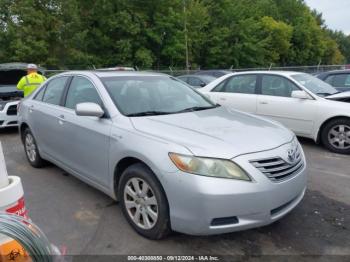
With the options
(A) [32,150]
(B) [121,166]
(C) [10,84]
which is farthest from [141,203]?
(C) [10,84]

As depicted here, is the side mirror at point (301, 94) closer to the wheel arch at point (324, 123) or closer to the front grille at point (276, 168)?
the wheel arch at point (324, 123)

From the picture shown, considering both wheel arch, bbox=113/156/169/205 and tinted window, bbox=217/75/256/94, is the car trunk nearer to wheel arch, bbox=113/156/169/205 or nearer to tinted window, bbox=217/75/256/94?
tinted window, bbox=217/75/256/94

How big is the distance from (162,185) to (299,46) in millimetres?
57977

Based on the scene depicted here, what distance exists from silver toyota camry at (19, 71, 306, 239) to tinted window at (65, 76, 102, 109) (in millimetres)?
13

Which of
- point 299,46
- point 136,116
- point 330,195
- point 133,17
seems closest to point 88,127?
point 136,116

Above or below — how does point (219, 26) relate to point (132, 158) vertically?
above

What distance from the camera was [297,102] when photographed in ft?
20.2

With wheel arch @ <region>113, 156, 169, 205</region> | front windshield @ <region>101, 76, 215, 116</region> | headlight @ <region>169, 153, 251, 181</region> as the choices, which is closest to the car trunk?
front windshield @ <region>101, 76, 215, 116</region>

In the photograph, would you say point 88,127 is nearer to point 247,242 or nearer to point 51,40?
point 247,242

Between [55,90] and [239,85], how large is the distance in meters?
3.89

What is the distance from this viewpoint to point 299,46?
181ft

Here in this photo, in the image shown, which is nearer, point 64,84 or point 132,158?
point 132,158

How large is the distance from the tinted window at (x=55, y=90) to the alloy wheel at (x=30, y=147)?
732 mm

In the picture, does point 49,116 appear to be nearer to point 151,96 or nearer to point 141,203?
point 151,96
